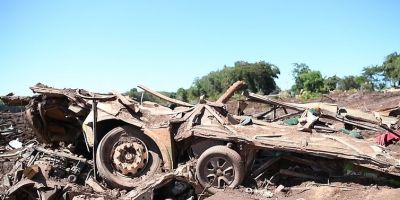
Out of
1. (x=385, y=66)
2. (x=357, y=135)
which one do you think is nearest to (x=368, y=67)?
(x=385, y=66)

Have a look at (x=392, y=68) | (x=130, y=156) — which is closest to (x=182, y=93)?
(x=392, y=68)

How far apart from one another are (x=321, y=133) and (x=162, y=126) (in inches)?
105

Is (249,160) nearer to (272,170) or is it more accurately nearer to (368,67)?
(272,170)

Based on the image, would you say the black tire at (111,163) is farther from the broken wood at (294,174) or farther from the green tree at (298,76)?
the green tree at (298,76)

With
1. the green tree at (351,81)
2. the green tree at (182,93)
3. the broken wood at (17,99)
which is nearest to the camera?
the broken wood at (17,99)

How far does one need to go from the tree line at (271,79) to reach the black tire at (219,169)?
113ft

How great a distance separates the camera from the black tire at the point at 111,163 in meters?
7.37

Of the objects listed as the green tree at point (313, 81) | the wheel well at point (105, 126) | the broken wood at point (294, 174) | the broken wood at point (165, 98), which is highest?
the green tree at point (313, 81)

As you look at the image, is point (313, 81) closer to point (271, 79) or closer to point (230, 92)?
point (271, 79)

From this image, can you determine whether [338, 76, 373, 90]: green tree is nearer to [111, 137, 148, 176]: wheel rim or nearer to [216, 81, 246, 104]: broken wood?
[216, 81, 246, 104]: broken wood

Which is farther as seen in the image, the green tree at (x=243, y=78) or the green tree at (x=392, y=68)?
the green tree at (x=243, y=78)

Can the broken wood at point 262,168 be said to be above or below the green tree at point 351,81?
below

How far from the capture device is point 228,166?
22.0ft

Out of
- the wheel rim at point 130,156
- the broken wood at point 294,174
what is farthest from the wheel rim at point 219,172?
the wheel rim at point 130,156
